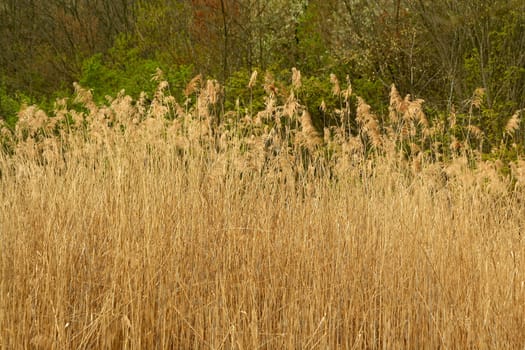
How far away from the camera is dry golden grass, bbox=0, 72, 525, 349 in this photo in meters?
3.31

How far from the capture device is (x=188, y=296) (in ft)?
12.0

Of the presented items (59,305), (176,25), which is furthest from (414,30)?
(59,305)

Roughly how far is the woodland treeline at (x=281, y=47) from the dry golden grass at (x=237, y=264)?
161 centimetres

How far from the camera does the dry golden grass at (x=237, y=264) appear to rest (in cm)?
331

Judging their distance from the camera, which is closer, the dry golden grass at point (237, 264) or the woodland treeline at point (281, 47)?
the dry golden grass at point (237, 264)

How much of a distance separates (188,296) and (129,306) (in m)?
0.30

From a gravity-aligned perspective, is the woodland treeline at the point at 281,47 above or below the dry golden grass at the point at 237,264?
above

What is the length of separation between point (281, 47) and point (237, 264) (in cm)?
1039

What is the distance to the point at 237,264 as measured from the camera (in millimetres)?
3748

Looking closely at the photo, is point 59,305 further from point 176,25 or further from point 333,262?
point 176,25

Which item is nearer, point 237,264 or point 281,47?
point 237,264

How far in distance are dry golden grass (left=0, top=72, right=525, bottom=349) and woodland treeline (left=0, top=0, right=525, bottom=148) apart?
1.61 m

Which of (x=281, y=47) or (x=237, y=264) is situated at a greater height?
(x=281, y=47)

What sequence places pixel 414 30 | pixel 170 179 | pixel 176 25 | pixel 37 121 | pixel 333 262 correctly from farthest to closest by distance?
Answer: pixel 176 25 < pixel 414 30 < pixel 37 121 < pixel 170 179 < pixel 333 262
